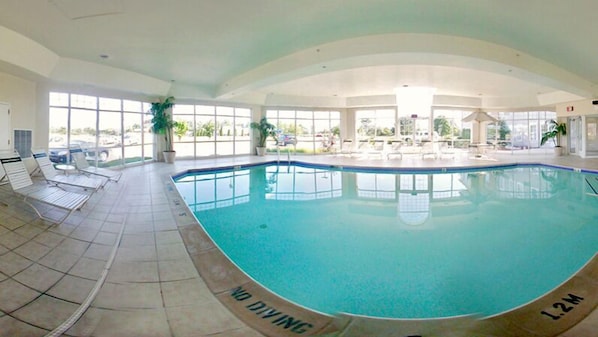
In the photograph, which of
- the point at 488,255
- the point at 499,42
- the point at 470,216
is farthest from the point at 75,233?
the point at 499,42

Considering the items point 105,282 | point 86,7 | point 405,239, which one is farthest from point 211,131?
point 105,282

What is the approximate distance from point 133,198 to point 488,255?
5.75m

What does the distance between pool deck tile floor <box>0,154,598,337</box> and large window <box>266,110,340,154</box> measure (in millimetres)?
12128

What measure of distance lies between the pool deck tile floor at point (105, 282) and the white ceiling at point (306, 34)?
10.6 ft

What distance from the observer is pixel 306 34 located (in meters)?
6.09

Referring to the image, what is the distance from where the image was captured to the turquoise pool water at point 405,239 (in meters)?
2.73

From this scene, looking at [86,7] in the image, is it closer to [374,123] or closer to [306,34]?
[306,34]

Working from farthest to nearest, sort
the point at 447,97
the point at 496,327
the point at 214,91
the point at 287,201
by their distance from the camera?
the point at 447,97 < the point at 214,91 < the point at 287,201 < the point at 496,327

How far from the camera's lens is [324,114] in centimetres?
1688

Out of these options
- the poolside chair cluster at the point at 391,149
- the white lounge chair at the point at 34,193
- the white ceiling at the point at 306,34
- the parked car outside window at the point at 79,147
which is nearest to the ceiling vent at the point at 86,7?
the white ceiling at the point at 306,34

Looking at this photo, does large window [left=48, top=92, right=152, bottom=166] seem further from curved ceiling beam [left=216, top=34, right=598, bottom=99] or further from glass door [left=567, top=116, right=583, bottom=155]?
glass door [left=567, top=116, right=583, bottom=155]

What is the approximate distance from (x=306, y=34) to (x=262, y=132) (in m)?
9.34

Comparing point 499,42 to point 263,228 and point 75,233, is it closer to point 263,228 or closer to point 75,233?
point 263,228

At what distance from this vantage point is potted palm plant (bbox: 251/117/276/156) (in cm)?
1504
